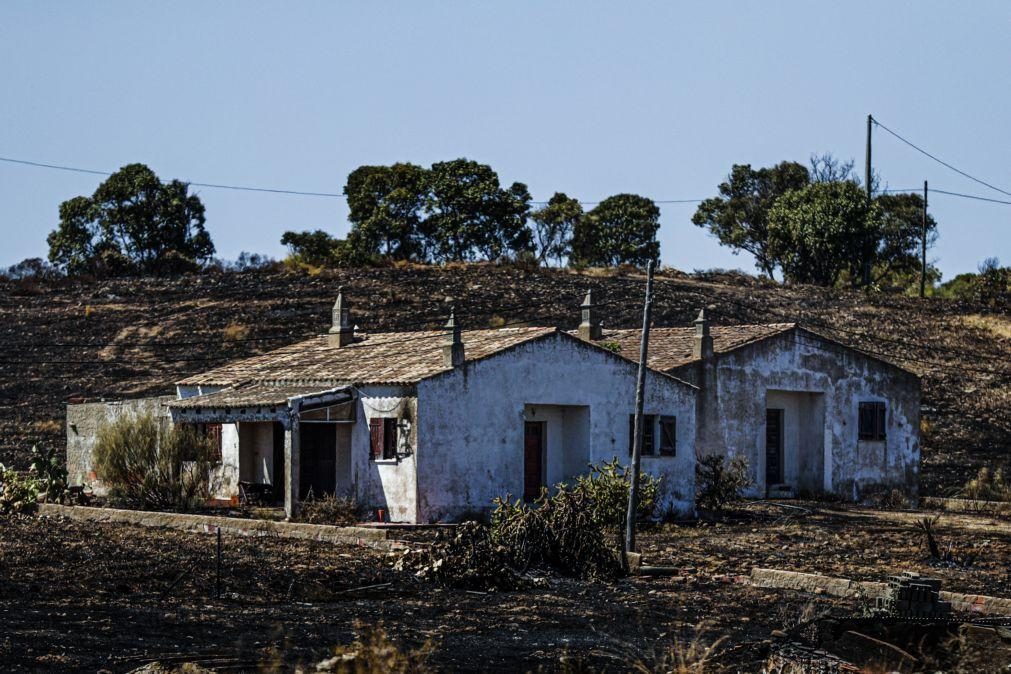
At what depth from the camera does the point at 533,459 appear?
1125 inches

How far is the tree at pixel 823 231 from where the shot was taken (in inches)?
2613

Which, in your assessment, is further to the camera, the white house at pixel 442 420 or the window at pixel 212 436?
the window at pixel 212 436

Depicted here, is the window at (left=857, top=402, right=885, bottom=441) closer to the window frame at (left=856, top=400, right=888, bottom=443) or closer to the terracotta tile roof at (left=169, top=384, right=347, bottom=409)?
the window frame at (left=856, top=400, right=888, bottom=443)

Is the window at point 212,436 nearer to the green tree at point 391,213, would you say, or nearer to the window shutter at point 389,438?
the window shutter at point 389,438

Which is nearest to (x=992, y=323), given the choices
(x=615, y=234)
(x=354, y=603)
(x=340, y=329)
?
(x=615, y=234)

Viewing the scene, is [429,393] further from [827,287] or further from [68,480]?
[827,287]

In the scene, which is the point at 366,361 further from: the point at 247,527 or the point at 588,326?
the point at 588,326

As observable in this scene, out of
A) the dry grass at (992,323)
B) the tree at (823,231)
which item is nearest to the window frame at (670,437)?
the dry grass at (992,323)

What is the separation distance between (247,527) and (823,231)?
159ft

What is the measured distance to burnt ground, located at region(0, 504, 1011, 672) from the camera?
12633 millimetres

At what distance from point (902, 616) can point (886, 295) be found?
52.4 meters

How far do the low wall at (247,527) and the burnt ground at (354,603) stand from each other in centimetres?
56

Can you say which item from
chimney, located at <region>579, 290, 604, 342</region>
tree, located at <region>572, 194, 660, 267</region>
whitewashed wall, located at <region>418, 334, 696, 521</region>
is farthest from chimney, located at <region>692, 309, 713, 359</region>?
tree, located at <region>572, 194, 660, 267</region>

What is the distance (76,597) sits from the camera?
15.7 m
